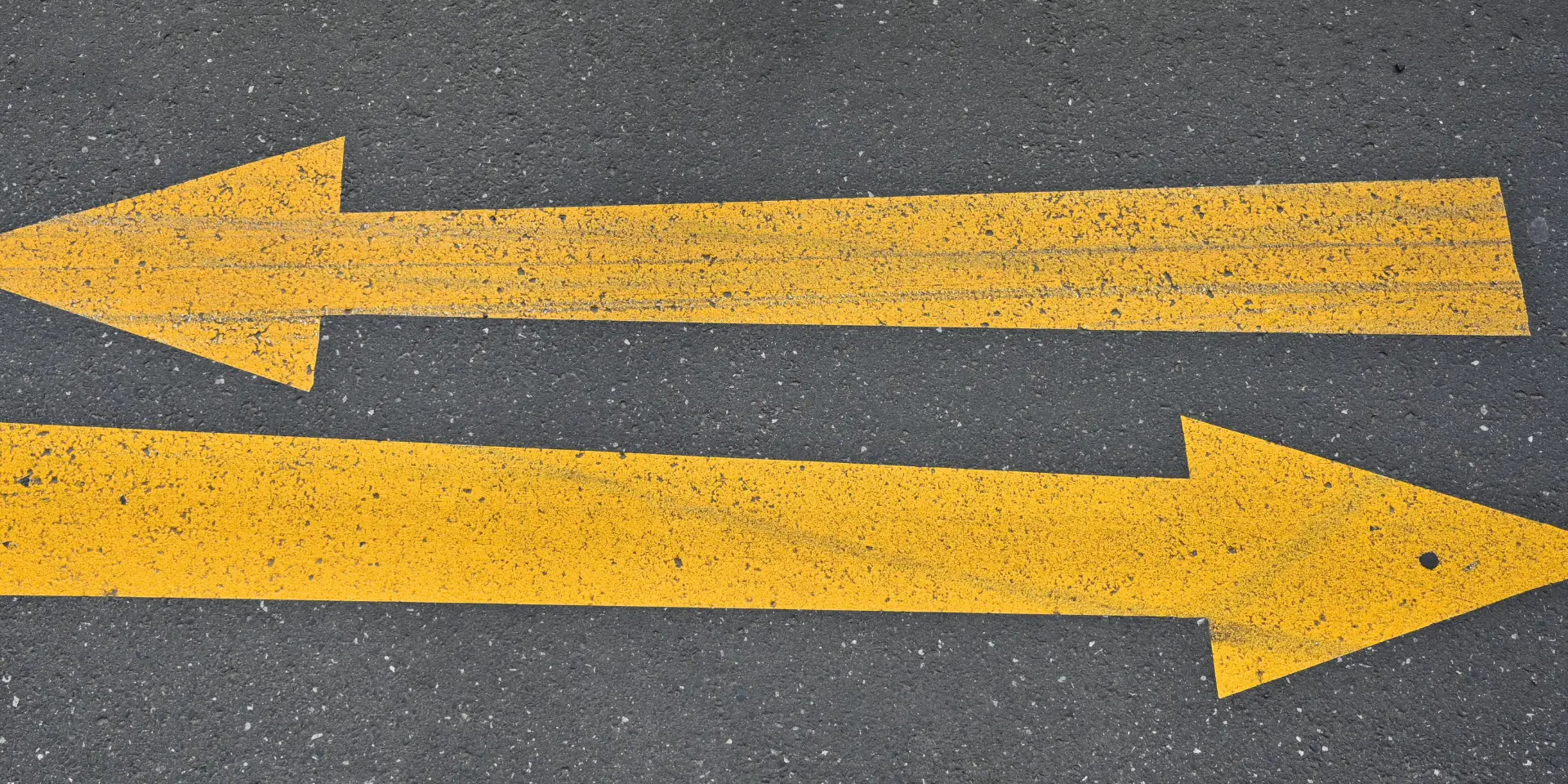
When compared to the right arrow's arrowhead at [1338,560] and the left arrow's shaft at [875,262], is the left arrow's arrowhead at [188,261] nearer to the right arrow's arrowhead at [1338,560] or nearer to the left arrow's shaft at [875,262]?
the left arrow's shaft at [875,262]

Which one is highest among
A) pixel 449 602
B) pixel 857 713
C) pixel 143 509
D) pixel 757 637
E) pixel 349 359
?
pixel 349 359

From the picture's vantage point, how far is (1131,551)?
2.32 meters

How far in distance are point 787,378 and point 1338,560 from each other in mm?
1420

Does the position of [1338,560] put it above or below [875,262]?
below

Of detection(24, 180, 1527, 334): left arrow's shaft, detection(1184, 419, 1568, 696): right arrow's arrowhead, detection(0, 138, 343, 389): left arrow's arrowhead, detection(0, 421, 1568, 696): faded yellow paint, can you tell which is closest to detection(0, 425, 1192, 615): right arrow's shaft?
detection(0, 421, 1568, 696): faded yellow paint

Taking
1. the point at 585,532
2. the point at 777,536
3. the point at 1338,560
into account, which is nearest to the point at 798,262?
the point at 777,536

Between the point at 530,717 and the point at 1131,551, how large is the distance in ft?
5.04

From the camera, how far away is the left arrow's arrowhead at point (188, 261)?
96.8 inches

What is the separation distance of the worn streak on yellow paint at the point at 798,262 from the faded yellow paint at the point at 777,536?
35cm

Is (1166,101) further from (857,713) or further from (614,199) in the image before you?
(857,713)

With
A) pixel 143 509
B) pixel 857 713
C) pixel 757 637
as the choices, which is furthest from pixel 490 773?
pixel 143 509

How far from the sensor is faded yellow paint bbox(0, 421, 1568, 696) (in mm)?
2297

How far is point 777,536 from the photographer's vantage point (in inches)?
93.0

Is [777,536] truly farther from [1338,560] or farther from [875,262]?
[1338,560]
